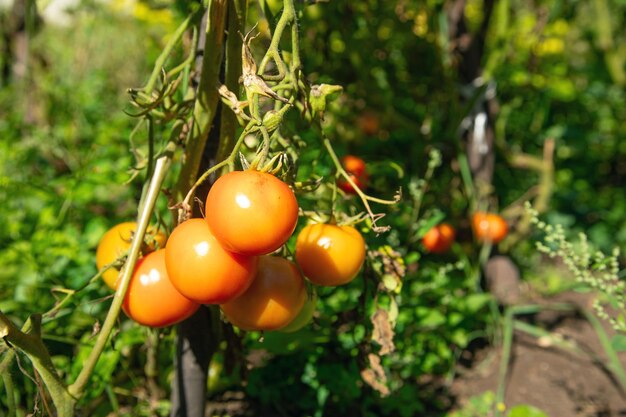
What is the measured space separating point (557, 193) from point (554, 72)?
714 millimetres

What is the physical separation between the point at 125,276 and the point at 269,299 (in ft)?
0.66

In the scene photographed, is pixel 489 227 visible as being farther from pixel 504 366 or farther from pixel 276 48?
pixel 276 48

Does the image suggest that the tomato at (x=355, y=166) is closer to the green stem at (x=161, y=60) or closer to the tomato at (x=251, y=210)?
the green stem at (x=161, y=60)

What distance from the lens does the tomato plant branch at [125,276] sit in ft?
2.54

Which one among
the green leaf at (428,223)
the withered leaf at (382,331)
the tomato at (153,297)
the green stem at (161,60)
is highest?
the green stem at (161,60)

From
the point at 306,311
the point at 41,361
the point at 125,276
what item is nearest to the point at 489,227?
the point at 306,311

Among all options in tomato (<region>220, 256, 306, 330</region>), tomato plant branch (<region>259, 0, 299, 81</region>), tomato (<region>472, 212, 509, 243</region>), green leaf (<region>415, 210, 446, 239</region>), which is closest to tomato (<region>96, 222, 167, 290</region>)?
tomato (<region>220, 256, 306, 330</region>)

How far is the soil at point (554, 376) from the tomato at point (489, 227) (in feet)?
0.99

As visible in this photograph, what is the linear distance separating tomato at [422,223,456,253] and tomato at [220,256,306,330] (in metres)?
0.94

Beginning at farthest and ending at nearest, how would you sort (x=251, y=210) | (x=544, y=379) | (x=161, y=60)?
(x=544, y=379)
(x=161, y=60)
(x=251, y=210)

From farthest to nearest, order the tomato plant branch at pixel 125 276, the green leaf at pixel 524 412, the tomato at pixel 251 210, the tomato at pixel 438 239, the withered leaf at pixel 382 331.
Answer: the tomato at pixel 438 239, the green leaf at pixel 524 412, the withered leaf at pixel 382 331, the tomato plant branch at pixel 125 276, the tomato at pixel 251 210

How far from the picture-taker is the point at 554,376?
5.36 ft

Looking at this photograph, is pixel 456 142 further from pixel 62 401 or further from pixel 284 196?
pixel 62 401

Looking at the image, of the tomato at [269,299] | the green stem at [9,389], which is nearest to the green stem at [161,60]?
the tomato at [269,299]
